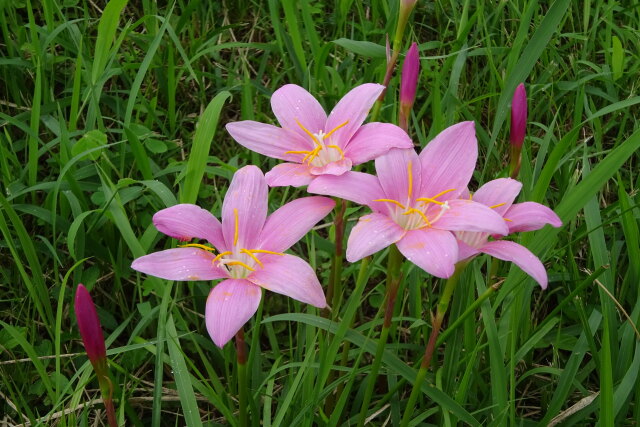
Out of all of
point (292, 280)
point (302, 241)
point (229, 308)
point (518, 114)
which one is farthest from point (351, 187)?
point (302, 241)

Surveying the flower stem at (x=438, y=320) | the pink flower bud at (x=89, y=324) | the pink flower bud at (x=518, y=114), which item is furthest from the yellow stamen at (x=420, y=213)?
the pink flower bud at (x=89, y=324)

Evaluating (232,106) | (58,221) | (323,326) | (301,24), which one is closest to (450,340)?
(323,326)

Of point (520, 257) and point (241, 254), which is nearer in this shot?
point (520, 257)

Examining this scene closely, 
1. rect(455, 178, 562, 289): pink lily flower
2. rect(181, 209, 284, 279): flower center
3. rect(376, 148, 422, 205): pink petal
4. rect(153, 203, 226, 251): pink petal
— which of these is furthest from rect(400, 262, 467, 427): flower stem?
rect(153, 203, 226, 251): pink petal

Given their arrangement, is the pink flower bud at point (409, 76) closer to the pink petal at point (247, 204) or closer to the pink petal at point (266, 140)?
the pink petal at point (266, 140)

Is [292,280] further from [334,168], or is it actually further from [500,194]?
[500,194]

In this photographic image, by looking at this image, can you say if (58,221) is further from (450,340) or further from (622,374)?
(622,374)

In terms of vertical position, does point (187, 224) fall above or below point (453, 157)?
below
